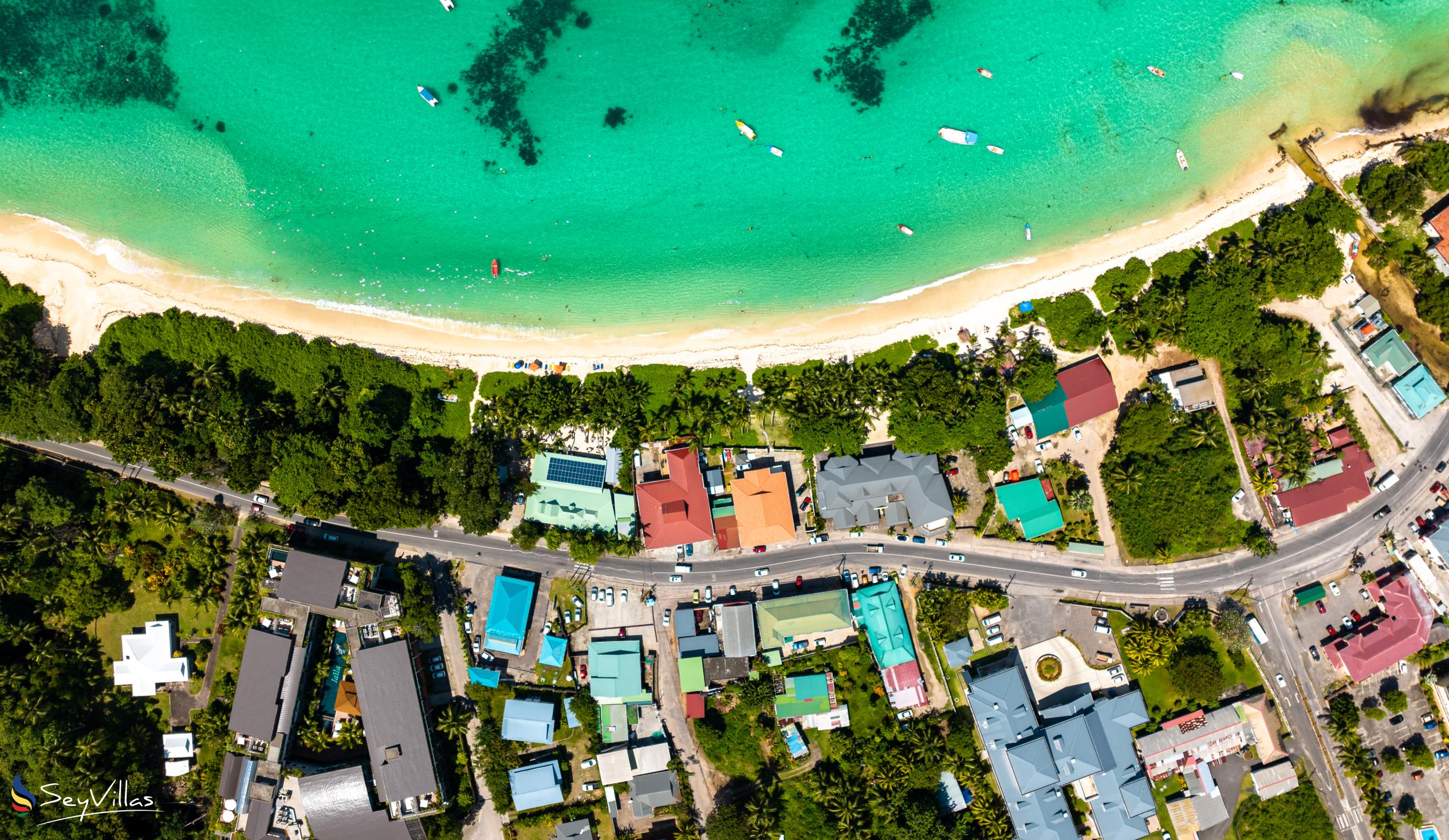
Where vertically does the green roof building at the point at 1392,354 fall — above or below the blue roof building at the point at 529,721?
above

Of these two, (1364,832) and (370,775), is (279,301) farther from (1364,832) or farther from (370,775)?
(1364,832)

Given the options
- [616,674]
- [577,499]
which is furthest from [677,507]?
[616,674]

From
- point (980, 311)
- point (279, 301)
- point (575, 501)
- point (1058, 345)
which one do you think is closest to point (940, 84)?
point (980, 311)

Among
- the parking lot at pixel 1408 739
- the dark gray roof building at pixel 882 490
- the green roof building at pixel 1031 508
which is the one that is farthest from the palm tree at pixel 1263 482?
the dark gray roof building at pixel 882 490

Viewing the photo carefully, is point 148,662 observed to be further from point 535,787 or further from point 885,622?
point 885,622

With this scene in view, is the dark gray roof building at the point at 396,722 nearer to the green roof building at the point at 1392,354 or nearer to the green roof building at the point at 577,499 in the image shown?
the green roof building at the point at 577,499

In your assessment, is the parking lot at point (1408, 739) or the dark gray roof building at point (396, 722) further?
the parking lot at point (1408, 739)
